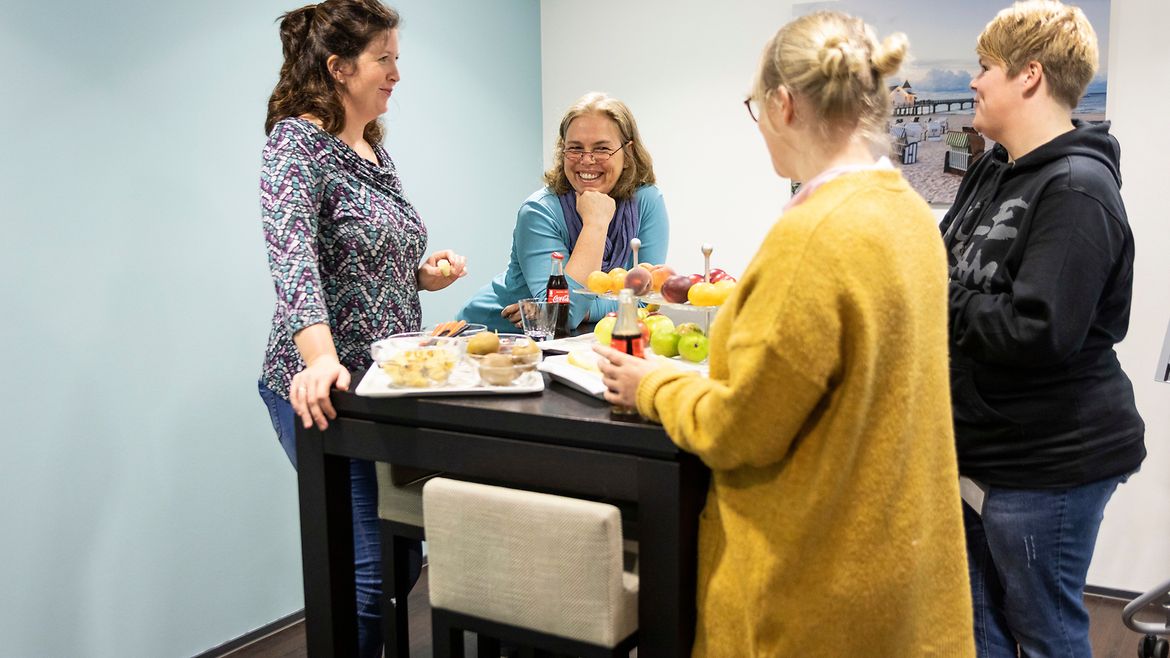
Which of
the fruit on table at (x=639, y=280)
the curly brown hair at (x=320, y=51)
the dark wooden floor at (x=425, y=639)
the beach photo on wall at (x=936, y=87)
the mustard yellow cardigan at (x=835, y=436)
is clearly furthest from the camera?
the beach photo on wall at (x=936, y=87)

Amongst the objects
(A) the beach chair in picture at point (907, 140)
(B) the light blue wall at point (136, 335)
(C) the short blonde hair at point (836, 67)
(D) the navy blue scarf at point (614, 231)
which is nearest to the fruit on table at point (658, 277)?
(C) the short blonde hair at point (836, 67)

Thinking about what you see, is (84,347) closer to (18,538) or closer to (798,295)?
(18,538)

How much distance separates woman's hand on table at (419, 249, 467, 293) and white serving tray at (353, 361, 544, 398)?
0.56 meters

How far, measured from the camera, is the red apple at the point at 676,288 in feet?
5.88

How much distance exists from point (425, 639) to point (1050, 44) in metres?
2.29

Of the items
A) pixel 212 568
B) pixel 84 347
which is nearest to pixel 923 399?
pixel 84 347

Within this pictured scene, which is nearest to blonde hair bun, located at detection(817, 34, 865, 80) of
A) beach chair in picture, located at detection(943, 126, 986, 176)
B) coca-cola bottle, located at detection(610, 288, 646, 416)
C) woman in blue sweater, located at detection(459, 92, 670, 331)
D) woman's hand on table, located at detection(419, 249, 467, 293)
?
coca-cola bottle, located at detection(610, 288, 646, 416)

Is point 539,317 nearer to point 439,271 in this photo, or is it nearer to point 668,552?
point 439,271

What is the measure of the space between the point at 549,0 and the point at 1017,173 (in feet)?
8.83

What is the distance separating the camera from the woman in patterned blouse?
190 cm

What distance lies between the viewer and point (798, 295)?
1151 millimetres

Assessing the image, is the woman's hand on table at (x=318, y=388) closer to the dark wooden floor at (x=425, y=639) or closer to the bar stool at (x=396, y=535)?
the bar stool at (x=396, y=535)

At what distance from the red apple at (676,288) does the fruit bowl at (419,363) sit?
42 cm

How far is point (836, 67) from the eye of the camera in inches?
47.3
